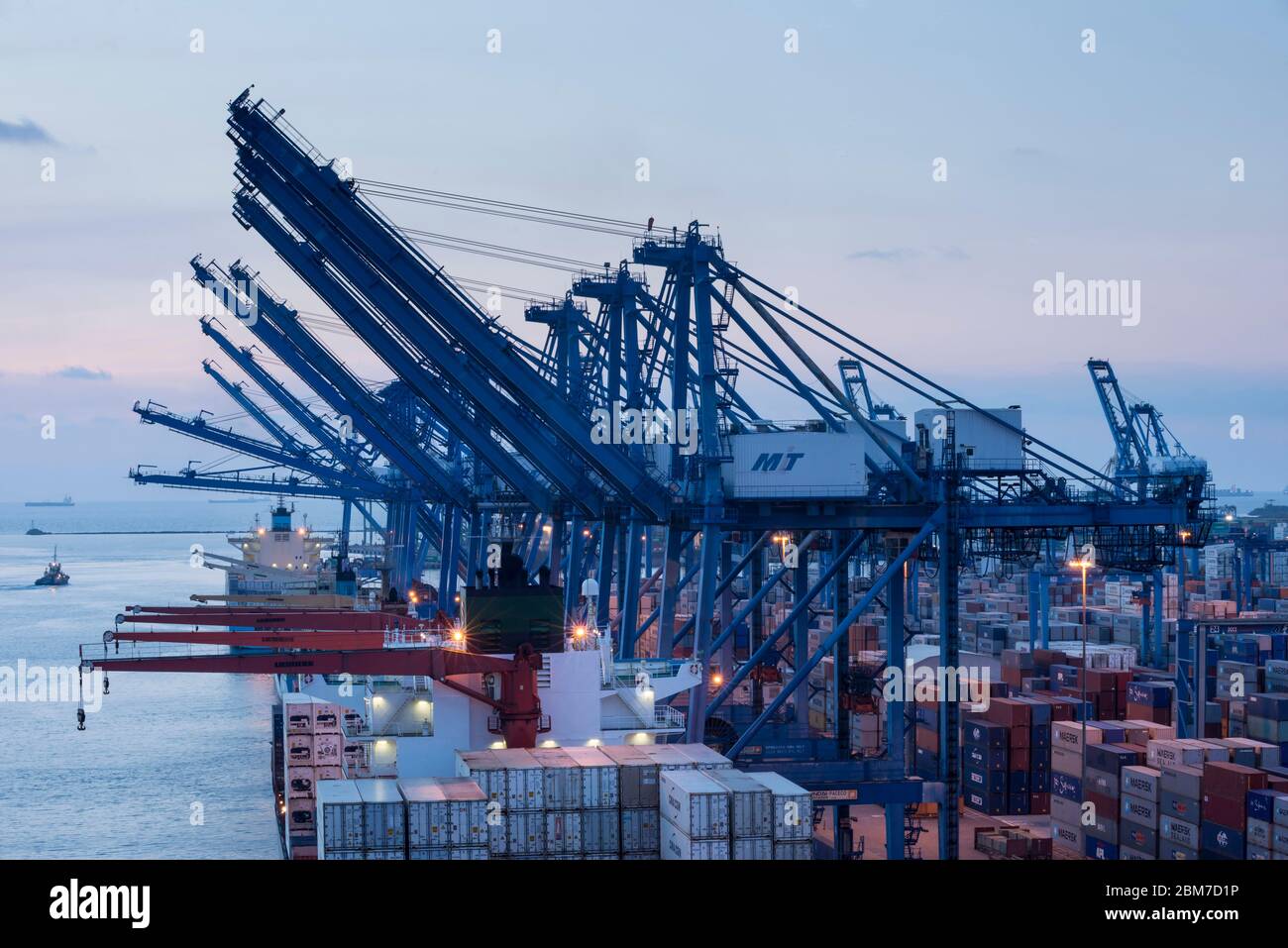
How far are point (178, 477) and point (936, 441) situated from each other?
60.6 metres

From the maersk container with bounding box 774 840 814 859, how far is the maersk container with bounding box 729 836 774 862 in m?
0.11

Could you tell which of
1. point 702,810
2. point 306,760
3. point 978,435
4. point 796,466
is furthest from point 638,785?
point 306,760

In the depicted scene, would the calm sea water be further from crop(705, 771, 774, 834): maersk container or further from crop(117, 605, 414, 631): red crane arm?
crop(705, 771, 774, 834): maersk container

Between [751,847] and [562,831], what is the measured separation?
2.48 metres

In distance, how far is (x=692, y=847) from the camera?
17250 mm

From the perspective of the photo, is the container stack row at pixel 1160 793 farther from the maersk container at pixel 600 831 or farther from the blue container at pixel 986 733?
the maersk container at pixel 600 831

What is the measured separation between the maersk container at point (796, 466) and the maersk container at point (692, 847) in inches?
450

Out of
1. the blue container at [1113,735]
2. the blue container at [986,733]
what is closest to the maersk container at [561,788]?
the blue container at [1113,735]

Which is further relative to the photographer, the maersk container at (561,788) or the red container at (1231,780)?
the red container at (1231,780)

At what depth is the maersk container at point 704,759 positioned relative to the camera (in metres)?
20.0

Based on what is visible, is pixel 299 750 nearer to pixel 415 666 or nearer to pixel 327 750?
pixel 327 750

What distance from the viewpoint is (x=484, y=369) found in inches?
1407
